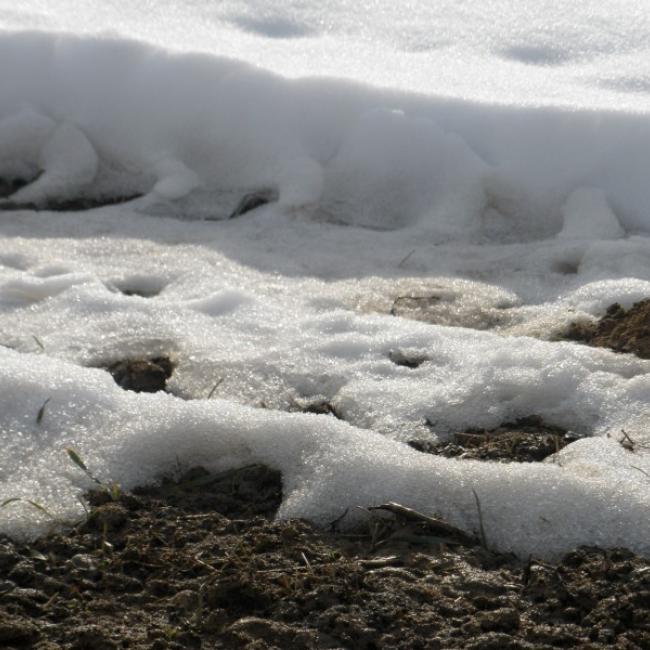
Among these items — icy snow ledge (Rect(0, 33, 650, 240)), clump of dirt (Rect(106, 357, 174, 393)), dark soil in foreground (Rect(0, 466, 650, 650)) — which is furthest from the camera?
icy snow ledge (Rect(0, 33, 650, 240))

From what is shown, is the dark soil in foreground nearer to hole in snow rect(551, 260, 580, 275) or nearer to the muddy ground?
the muddy ground

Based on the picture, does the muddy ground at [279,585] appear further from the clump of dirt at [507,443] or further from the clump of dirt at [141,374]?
the clump of dirt at [141,374]

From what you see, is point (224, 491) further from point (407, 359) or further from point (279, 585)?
point (407, 359)

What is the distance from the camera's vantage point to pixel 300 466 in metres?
2.14

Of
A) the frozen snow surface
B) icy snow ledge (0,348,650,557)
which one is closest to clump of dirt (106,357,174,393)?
the frozen snow surface

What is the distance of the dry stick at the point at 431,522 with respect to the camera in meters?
1.97

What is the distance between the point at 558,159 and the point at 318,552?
2223 mm

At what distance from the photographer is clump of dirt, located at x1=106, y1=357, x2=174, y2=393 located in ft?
8.80

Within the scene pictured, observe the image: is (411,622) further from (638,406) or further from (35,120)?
(35,120)

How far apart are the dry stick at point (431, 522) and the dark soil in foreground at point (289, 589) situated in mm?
13

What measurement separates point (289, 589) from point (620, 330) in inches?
53.1

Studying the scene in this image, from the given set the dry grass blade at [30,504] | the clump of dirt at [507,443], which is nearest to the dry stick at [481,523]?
the clump of dirt at [507,443]

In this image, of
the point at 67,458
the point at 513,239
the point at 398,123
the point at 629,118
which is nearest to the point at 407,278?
the point at 513,239

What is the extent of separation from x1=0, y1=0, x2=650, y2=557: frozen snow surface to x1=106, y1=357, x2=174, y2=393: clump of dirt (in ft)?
0.13
